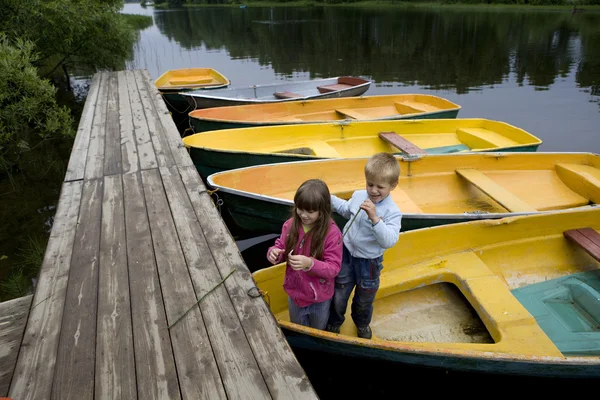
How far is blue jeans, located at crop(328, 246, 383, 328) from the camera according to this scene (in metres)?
2.75

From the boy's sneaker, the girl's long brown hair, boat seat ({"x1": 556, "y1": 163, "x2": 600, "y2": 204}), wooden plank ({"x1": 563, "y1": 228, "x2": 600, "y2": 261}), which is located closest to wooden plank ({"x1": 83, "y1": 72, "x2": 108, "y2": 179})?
the girl's long brown hair

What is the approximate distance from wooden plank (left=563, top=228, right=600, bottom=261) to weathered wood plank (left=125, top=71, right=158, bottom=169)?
472 cm

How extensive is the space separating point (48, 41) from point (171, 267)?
9869mm

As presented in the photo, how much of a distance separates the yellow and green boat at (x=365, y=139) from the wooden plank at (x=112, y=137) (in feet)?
3.39

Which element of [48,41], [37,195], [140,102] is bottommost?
[37,195]

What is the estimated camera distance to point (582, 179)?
5.20 m

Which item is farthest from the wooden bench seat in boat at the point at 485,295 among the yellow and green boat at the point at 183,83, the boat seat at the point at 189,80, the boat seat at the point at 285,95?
the boat seat at the point at 189,80

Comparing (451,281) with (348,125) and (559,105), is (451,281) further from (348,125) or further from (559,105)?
(559,105)

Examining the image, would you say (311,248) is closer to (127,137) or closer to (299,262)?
(299,262)

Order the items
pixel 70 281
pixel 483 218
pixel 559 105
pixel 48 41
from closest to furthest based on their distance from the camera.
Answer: pixel 70 281, pixel 483 218, pixel 48 41, pixel 559 105

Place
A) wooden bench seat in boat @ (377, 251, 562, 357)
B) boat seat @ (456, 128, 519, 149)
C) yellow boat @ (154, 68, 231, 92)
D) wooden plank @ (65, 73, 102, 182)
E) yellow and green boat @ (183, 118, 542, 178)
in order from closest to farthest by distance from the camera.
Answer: wooden bench seat in boat @ (377, 251, 562, 357) → wooden plank @ (65, 73, 102, 182) → yellow and green boat @ (183, 118, 542, 178) → boat seat @ (456, 128, 519, 149) → yellow boat @ (154, 68, 231, 92)

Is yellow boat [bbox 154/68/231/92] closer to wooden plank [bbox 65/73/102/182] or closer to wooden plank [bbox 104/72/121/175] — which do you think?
wooden plank [bbox 104/72/121/175]

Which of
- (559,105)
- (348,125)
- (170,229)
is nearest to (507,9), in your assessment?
(559,105)

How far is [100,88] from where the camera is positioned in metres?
9.15
